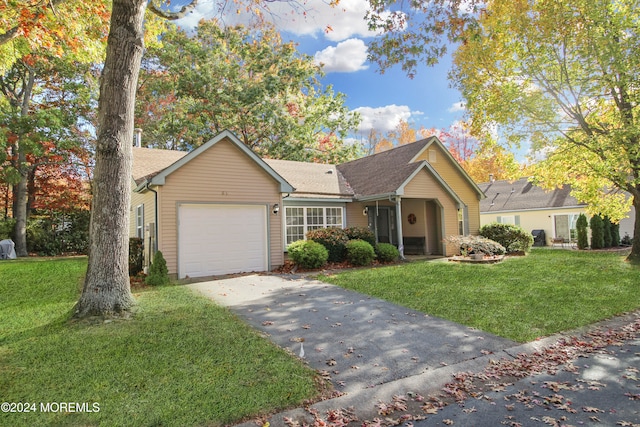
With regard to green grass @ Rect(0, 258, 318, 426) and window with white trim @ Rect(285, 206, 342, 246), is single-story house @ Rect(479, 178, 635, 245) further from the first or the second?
green grass @ Rect(0, 258, 318, 426)

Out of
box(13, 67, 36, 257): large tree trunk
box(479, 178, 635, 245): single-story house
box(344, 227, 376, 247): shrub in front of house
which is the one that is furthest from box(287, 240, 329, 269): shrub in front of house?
box(479, 178, 635, 245): single-story house

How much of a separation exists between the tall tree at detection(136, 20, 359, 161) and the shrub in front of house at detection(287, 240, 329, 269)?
12.4 meters

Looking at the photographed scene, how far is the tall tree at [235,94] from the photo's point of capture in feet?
73.8

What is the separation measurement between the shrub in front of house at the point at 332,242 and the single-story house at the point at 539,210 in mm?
16164

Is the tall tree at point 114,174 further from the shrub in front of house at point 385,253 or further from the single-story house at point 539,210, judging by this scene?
the single-story house at point 539,210

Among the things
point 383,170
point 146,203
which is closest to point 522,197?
point 383,170

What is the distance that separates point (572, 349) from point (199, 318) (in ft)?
18.8

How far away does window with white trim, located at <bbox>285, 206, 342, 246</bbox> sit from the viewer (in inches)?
576

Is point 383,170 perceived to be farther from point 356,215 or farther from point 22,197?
point 22,197

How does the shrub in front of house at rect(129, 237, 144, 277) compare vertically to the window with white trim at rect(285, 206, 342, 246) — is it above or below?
below

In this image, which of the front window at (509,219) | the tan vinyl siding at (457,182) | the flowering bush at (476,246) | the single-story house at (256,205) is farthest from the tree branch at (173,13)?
the front window at (509,219)

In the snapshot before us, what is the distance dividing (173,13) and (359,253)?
899 cm

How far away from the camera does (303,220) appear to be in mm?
15008

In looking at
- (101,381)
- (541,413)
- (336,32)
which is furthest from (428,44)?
(101,381)
